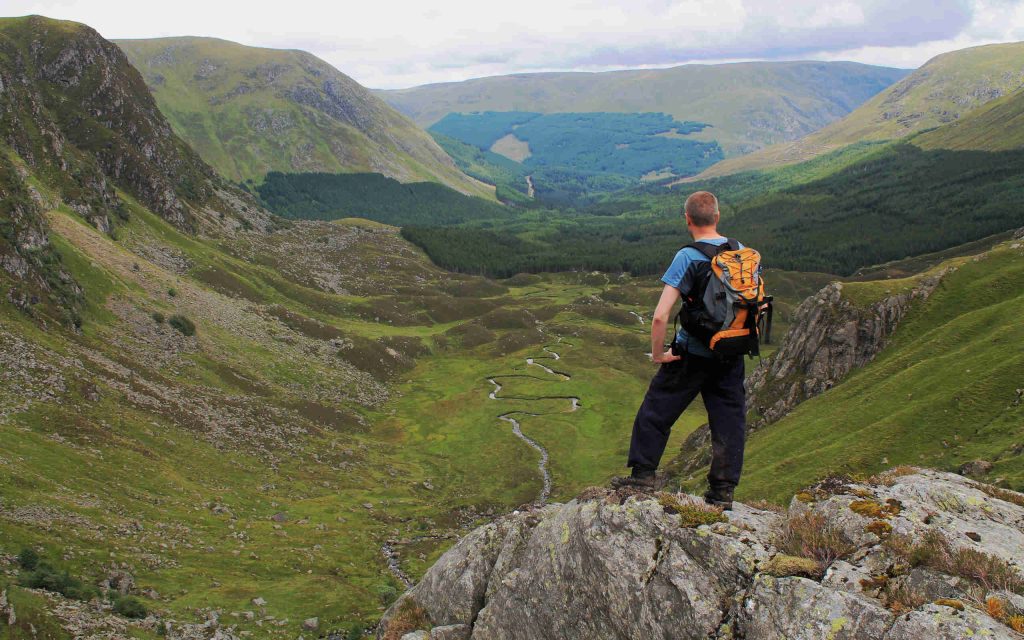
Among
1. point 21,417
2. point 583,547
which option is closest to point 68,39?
point 21,417

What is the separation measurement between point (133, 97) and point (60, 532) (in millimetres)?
185962

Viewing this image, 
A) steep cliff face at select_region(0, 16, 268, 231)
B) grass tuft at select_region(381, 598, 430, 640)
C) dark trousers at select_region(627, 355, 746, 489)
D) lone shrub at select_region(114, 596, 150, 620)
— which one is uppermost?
steep cliff face at select_region(0, 16, 268, 231)

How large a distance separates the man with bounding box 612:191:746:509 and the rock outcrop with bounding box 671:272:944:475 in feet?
178

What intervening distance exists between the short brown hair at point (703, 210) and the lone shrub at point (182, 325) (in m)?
107

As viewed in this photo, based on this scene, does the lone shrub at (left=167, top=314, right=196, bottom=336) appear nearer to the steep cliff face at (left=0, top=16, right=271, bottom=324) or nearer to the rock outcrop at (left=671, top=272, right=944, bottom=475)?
the steep cliff face at (left=0, top=16, right=271, bottom=324)

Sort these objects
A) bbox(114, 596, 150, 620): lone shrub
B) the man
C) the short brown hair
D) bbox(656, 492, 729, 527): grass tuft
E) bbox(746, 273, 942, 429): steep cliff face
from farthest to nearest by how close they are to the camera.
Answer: bbox(746, 273, 942, 429): steep cliff face, bbox(114, 596, 150, 620): lone shrub, bbox(656, 492, 729, 527): grass tuft, the short brown hair, the man

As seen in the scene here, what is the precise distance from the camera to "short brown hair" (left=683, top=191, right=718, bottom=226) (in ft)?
57.6

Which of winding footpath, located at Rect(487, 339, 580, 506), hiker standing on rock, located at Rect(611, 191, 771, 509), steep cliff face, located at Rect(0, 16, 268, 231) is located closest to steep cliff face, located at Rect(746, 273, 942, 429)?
winding footpath, located at Rect(487, 339, 580, 506)

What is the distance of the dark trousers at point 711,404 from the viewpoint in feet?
60.6

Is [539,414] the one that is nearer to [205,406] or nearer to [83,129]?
[205,406]

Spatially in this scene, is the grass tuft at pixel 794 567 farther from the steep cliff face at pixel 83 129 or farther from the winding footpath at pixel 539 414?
the steep cliff face at pixel 83 129

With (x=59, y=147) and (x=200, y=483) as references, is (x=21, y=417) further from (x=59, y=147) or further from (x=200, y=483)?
(x=59, y=147)

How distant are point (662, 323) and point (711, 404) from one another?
4.11 m

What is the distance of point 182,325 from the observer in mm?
109188
